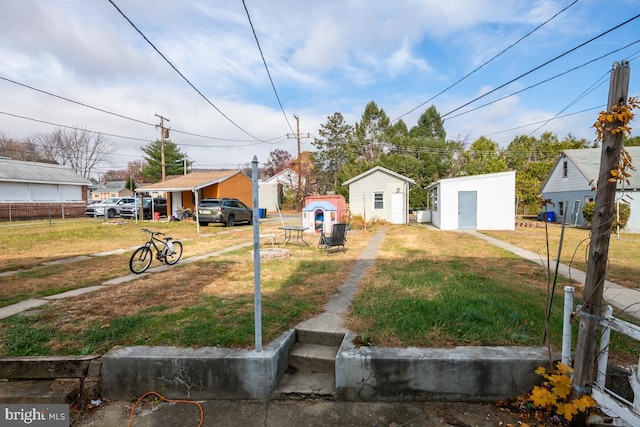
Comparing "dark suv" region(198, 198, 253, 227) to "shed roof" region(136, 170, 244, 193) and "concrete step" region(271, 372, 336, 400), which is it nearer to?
"shed roof" region(136, 170, 244, 193)

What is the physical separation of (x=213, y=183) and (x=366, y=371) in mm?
22741

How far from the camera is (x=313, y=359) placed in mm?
3576

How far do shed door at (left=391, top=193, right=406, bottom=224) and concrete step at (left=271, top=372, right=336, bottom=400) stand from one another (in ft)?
63.1

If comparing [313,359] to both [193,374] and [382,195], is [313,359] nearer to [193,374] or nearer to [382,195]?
[193,374]

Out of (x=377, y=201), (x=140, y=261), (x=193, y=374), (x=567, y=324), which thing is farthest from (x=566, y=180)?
(x=193, y=374)

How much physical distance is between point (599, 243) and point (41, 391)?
506 centimetres

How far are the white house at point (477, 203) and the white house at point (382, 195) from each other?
174 inches

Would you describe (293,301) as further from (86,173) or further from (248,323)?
(86,173)

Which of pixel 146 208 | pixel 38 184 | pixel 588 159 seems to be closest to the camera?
pixel 588 159

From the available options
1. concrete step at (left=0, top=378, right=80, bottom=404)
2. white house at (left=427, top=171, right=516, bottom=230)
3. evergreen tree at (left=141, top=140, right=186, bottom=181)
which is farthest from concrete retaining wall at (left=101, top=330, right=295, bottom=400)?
evergreen tree at (left=141, top=140, right=186, bottom=181)

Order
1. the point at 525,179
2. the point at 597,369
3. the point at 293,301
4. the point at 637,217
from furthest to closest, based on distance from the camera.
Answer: the point at 525,179 → the point at 637,217 → the point at 293,301 → the point at 597,369

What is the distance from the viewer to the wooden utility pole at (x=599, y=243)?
2482 mm

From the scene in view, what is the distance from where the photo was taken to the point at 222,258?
9062 millimetres

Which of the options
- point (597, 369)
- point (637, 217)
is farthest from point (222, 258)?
point (637, 217)
